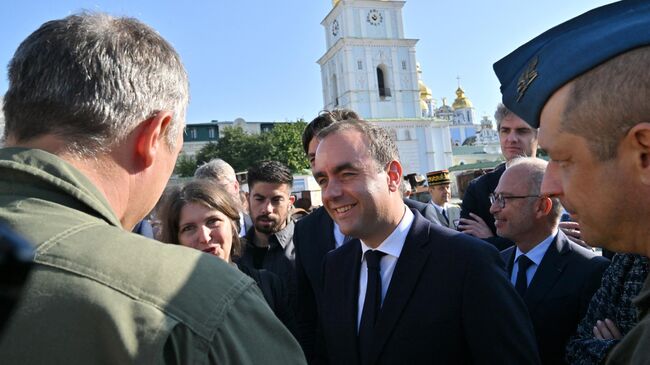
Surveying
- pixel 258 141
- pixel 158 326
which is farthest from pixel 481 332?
pixel 258 141

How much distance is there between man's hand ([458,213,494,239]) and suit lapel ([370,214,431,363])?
5.22ft

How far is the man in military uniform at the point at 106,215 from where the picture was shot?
1.03 metres

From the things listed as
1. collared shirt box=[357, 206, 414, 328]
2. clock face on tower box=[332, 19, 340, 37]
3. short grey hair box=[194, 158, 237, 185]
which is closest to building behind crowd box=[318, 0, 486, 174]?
clock face on tower box=[332, 19, 340, 37]

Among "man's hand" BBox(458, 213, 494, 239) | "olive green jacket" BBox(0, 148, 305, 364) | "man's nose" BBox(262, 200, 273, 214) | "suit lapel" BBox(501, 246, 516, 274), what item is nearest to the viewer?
"olive green jacket" BBox(0, 148, 305, 364)

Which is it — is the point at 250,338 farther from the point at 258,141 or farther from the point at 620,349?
the point at 258,141

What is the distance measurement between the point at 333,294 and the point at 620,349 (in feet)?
5.93

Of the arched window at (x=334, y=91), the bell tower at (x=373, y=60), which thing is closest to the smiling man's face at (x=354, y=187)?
the bell tower at (x=373, y=60)

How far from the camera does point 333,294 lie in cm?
288

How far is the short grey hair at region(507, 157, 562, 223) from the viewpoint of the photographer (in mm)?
3357

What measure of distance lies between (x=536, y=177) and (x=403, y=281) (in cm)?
147

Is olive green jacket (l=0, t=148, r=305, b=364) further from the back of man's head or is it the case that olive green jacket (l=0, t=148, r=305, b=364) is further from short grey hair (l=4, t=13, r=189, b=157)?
the back of man's head

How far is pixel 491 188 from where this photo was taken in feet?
14.4

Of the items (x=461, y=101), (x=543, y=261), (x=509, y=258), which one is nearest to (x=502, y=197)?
(x=509, y=258)

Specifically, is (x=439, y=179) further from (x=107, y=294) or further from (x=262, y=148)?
(x=262, y=148)
